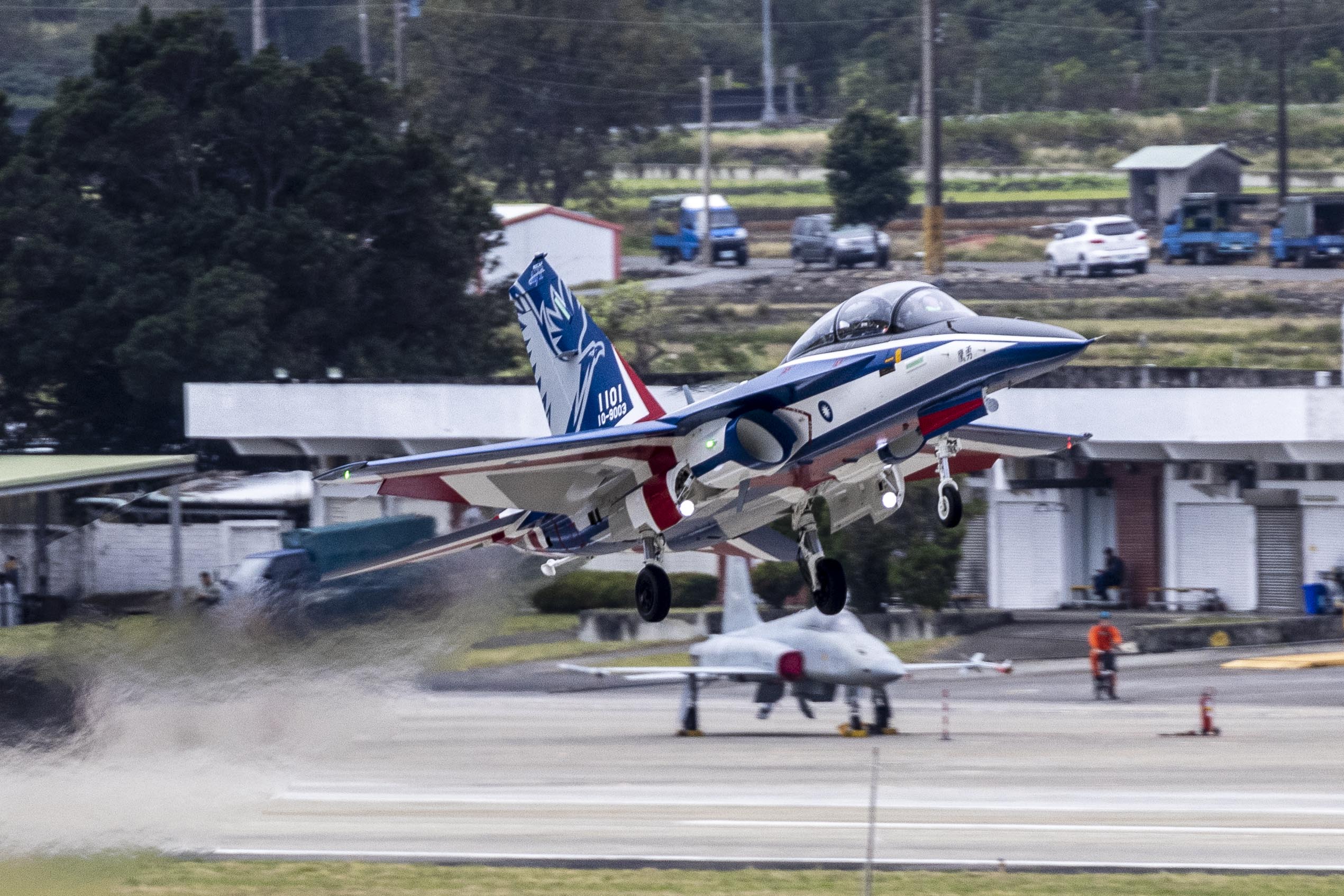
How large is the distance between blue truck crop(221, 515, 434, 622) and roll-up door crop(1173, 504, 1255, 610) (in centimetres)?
2642

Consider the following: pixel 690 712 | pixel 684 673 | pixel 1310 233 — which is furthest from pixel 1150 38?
pixel 684 673

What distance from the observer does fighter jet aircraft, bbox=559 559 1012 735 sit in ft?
132

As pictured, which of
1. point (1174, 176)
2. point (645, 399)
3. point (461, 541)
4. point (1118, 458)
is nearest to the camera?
point (461, 541)

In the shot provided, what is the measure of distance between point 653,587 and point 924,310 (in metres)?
5.34

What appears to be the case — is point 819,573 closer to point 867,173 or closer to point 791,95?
point 867,173

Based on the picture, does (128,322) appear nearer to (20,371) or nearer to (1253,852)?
(20,371)

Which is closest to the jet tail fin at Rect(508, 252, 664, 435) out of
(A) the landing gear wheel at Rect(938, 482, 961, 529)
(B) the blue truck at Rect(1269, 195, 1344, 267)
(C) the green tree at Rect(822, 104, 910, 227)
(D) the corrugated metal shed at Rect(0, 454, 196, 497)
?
(A) the landing gear wheel at Rect(938, 482, 961, 529)

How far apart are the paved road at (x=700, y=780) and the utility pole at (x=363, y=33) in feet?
128

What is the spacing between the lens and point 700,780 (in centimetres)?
3759

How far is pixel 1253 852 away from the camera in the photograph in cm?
3234

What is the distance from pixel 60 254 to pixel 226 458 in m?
11.5

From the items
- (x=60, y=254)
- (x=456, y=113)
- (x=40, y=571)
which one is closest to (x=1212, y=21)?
(x=456, y=113)

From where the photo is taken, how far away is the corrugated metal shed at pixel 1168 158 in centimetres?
9344

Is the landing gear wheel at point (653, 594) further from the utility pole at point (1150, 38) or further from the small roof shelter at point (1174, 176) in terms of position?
the utility pole at point (1150, 38)
